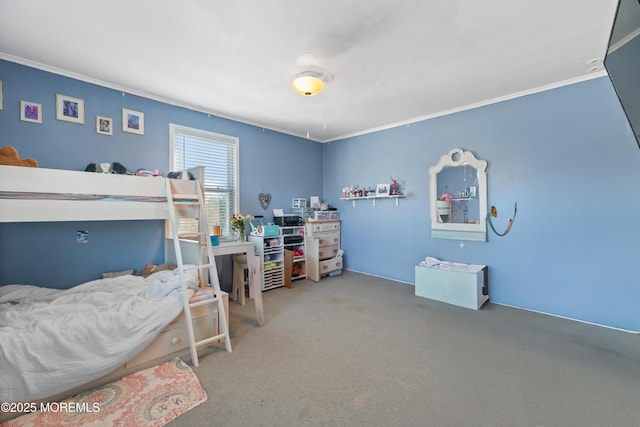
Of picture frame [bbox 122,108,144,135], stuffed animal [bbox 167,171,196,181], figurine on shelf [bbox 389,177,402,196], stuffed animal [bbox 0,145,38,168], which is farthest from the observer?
figurine on shelf [bbox 389,177,402,196]

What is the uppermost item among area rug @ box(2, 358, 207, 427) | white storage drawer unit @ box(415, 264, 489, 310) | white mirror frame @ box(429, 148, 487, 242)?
white mirror frame @ box(429, 148, 487, 242)

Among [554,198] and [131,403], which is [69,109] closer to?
[131,403]

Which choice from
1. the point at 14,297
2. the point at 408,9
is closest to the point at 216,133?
the point at 14,297

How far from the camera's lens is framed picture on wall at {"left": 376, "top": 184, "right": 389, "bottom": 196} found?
14.9 feet

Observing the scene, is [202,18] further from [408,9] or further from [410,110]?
[410,110]

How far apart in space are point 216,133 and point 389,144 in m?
2.82

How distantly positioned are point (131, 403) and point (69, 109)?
2900 millimetres

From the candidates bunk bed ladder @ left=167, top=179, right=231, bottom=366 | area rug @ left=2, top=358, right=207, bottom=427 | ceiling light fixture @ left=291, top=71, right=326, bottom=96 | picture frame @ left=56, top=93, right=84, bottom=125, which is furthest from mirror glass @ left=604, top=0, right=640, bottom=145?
picture frame @ left=56, top=93, right=84, bottom=125

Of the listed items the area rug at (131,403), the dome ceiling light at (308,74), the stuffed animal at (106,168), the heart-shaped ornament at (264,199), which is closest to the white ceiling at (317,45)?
the dome ceiling light at (308,74)

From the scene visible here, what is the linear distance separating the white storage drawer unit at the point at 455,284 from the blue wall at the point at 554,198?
0.24m

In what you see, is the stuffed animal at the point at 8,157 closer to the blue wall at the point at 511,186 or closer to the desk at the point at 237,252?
the blue wall at the point at 511,186

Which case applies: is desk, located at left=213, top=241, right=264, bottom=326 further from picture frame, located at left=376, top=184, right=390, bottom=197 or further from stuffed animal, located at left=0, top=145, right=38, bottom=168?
picture frame, located at left=376, top=184, right=390, bottom=197

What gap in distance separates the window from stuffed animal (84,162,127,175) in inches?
26.1

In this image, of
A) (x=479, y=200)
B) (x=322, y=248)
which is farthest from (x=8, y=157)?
(x=479, y=200)
